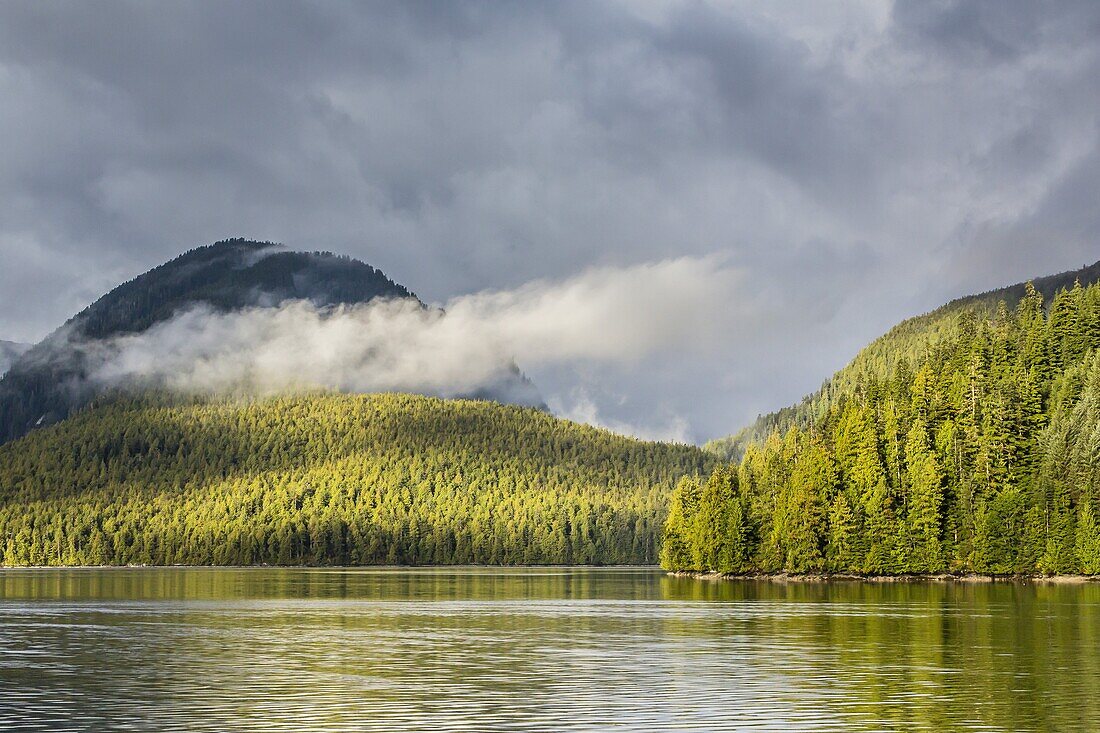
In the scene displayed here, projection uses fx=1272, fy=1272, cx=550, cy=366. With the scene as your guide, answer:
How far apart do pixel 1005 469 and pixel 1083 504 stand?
1927 cm

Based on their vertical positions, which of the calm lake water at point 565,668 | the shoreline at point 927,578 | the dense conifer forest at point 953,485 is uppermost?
the dense conifer forest at point 953,485

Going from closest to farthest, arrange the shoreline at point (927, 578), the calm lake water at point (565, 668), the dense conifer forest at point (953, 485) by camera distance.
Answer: the calm lake water at point (565, 668) < the shoreline at point (927, 578) < the dense conifer forest at point (953, 485)

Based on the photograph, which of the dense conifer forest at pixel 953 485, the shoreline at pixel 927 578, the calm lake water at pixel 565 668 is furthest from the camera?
the dense conifer forest at pixel 953 485

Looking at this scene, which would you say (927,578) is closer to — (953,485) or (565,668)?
(953,485)

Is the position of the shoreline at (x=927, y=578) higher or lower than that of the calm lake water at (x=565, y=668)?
lower

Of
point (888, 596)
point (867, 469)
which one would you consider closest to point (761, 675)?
point (888, 596)

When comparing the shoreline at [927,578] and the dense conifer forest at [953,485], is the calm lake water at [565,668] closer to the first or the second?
the shoreline at [927,578]

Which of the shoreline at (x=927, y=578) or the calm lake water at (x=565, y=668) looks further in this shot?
the shoreline at (x=927, y=578)

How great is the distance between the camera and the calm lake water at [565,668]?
45656 millimetres

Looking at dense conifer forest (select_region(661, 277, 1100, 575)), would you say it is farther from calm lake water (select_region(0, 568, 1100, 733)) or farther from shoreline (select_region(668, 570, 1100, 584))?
calm lake water (select_region(0, 568, 1100, 733))

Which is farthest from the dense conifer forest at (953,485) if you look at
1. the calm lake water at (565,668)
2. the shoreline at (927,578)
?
the calm lake water at (565,668)

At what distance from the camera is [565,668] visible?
6306 cm

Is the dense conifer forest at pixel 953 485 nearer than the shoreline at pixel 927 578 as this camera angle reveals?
No

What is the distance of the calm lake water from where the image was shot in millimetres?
45656
